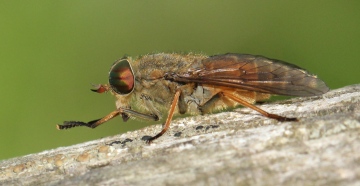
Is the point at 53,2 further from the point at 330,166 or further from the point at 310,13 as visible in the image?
the point at 330,166

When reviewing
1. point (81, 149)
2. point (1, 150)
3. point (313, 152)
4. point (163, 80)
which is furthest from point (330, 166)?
point (1, 150)

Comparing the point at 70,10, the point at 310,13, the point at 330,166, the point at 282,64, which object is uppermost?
the point at 70,10

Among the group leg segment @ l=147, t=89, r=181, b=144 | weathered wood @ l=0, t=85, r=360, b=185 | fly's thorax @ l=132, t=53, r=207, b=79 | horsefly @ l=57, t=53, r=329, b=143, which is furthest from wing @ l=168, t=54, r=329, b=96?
weathered wood @ l=0, t=85, r=360, b=185

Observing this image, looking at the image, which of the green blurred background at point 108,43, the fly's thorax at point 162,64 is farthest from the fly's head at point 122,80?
the green blurred background at point 108,43

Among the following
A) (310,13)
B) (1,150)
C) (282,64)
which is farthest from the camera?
(310,13)

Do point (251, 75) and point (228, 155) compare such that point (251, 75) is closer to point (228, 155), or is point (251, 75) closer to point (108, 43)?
point (228, 155)

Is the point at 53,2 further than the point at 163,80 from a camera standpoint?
Yes

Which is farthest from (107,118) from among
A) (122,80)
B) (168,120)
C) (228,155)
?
(228,155)
